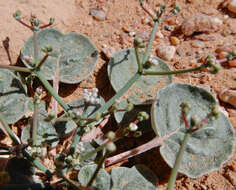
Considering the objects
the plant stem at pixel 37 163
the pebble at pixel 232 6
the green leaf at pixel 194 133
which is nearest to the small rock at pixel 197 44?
the pebble at pixel 232 6

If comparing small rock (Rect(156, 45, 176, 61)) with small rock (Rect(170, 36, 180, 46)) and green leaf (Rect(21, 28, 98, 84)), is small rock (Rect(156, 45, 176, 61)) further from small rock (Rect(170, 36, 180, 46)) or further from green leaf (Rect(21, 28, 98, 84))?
green leaf (Rect(21, 28, 98, 84))

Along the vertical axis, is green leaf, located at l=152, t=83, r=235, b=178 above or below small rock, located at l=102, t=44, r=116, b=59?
below

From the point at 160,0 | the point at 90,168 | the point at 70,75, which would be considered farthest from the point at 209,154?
the point at 160,0

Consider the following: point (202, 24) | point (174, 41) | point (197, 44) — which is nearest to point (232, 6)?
point (202, 24)

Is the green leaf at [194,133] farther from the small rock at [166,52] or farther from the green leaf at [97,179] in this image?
the small rock at [166,52]

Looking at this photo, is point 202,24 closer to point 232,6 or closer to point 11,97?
point 232,6

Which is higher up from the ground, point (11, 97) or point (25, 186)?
point (11, 97)

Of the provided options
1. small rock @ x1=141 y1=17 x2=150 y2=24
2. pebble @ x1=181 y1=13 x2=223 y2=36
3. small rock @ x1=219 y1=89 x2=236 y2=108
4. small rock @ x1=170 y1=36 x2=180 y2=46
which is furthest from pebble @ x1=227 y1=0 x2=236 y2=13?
small rock @ x1=219 y1=89 x2=236 y2=108
